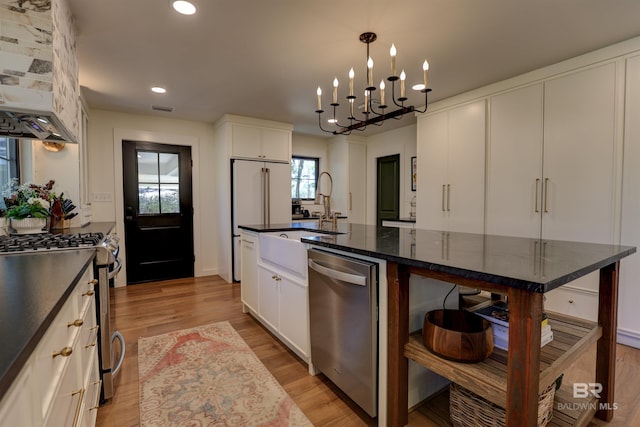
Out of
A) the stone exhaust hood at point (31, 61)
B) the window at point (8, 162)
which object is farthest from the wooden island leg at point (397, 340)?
the window at point (8, 162)

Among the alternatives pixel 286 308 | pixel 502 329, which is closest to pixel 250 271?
pixel 286 308

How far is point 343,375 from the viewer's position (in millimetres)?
1700

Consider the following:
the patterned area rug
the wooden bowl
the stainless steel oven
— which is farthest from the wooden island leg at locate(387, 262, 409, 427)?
the stainless steel oven

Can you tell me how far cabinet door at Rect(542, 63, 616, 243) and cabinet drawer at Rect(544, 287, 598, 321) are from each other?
506 mm

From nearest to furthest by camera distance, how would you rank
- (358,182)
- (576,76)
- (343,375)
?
1. (343,375)
2. (576,76)
3. (358,182)

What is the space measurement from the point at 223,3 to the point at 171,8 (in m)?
0.35

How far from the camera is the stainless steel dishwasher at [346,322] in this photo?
148 cm

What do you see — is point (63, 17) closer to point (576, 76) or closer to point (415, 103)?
point (415, 103)

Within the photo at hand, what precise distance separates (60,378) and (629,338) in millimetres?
3644

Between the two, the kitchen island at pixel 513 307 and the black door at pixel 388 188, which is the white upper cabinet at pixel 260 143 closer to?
the black door at pixel 388 188

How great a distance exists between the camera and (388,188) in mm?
5418

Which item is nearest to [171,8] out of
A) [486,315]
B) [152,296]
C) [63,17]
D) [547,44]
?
[63,17]

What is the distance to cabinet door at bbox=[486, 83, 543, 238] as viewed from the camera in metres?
2.89

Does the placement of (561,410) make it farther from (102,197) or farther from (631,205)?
(102,197)
